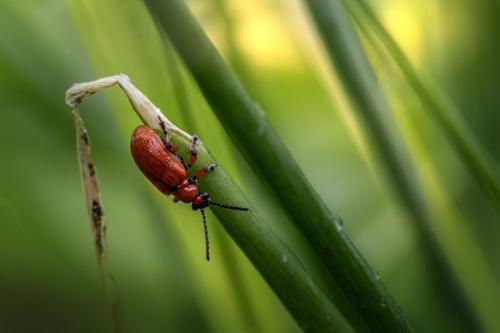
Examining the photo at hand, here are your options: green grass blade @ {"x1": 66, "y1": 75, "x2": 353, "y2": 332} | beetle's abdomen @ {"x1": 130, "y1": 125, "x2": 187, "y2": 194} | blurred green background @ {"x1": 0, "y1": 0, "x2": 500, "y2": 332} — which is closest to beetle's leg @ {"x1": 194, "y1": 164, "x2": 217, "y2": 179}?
green grass blade @ {"x1": 66, "y1": 75, "x2": 353, "y2": 332}

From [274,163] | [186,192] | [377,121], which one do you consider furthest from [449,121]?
[186,192]

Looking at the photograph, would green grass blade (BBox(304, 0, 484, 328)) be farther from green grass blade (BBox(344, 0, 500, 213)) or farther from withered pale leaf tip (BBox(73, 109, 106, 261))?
withered pale leaf tip (BBox(73, 109, 106, 261))

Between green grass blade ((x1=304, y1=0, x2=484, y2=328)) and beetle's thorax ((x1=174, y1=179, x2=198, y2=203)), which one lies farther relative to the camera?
beetle's thorax ((x1=174, y1=179, x2=198, y2=203))

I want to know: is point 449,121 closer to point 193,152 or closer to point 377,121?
point 377,121

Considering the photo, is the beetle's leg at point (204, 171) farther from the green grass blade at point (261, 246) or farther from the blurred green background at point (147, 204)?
the blurred green background at point (147, 204)

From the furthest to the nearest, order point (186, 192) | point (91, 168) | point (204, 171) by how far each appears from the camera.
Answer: point (186, 192) < point (91, 168) < point (204, 171)

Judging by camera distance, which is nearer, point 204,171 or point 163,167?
point 204,171
